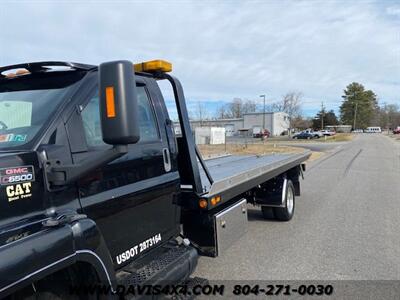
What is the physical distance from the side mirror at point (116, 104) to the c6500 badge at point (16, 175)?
0.48 metres

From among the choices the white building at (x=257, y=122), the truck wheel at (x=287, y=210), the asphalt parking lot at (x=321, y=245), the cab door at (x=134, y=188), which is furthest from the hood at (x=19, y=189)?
the white building at (x=257, y=122)

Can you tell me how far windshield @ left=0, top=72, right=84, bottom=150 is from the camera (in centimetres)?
237

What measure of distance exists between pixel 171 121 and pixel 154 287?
4.97ft

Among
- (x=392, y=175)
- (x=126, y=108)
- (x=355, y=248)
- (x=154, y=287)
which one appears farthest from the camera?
(x=392, y=175)

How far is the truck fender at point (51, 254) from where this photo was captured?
178 cm

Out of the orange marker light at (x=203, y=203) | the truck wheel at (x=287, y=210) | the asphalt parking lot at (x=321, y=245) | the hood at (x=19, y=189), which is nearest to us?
the hood at (x=19, y=189)

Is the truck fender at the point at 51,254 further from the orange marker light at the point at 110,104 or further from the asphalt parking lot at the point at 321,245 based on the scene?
the asphalt parking lot at the point at 321,245

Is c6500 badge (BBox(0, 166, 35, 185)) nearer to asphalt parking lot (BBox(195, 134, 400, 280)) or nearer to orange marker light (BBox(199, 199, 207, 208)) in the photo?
orange marker light (BBox(199, 199, 207, 208))

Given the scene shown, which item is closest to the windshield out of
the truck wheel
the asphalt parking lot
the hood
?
the hood

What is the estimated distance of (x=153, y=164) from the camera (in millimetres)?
3287

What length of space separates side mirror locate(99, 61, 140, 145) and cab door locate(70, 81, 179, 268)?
0.58 meters

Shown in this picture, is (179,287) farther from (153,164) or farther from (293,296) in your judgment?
(293,296)

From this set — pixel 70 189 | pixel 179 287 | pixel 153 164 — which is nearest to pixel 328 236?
pixel 179 287

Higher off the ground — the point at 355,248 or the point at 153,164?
the point at 153,164
